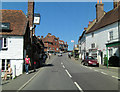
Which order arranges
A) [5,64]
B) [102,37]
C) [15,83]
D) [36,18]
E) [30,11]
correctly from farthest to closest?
[102,37] < [36,18] < [30,11] < [5,64] < [15,83]

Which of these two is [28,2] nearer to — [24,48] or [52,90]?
[24,48]

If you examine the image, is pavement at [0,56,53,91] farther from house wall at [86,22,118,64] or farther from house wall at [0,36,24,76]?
house wall at [86,22,118,64]

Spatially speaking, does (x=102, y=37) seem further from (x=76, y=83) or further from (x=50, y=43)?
(x=50, y=43)

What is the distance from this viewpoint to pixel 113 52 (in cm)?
2388

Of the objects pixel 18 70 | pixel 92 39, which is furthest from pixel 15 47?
pixel 92 39

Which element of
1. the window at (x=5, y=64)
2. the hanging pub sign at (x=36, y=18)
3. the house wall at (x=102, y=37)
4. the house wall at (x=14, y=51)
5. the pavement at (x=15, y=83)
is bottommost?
the pavement at (x=15, y=83)

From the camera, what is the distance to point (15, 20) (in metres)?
20.9

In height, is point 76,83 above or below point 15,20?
below

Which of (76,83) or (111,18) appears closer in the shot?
(76,83)

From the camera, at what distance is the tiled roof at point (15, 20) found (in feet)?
61.9

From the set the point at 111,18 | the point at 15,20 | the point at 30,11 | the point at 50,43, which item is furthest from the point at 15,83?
the point at 50,43

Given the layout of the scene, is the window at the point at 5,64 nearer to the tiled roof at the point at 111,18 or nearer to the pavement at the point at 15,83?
the pavement at the point at 15,83

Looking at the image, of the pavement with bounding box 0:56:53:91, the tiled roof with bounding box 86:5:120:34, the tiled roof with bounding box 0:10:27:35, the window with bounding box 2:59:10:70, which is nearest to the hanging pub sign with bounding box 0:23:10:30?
the tiled roof with bounding box 0:10:27:35

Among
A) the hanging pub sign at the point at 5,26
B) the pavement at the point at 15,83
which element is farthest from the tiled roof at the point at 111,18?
the pavement at the point at 15,83
